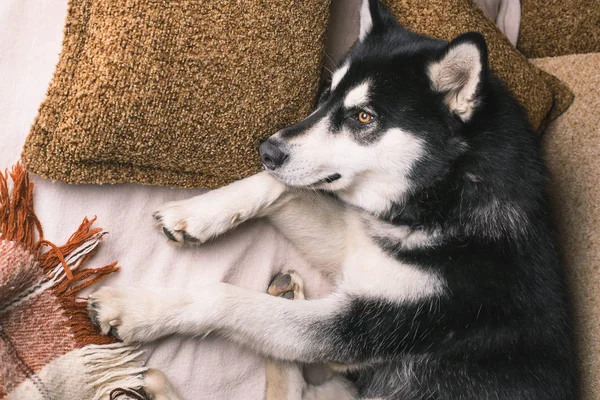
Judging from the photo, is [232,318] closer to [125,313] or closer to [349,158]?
[125,313]

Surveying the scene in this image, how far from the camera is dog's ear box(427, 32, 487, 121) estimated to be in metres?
1.45

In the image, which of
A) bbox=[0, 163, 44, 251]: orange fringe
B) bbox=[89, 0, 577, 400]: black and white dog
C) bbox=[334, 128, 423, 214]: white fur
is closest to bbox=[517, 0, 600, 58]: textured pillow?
bbox=[89, 0, 577, 400]: black and white dog

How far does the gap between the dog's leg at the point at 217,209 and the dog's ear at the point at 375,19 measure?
63 cm

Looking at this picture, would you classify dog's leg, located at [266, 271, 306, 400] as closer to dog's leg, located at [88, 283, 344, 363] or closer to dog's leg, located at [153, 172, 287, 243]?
dog's leg, located at [88, 283, 344, 363]

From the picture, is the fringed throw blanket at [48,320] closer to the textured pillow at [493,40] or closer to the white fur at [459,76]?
the white fur at [459,76]

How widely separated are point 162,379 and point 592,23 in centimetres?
238

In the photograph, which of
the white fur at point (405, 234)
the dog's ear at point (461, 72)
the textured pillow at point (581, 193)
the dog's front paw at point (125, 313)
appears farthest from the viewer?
the textured pillow at point (581, 193)

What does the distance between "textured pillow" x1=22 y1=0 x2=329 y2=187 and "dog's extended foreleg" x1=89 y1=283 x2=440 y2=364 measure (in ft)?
1.34

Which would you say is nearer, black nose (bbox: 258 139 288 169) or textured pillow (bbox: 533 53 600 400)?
black nose (bbox: 258 139 288 169)

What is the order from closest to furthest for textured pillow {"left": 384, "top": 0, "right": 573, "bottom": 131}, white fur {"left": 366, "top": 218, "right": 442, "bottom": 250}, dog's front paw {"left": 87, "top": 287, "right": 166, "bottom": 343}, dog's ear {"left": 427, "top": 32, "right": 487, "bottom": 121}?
dog's ear {"left": 427, "top": 32, "right": 487, "bottom": 121} → dog's front paw {"left": 87, "top": 287, "right": 166, "bottom": 343} → white fur {"left": 366, "top": 218, "right": 442, "bottom": 250} → textured pillow {"left": 384, "top": 0, "right": 573, "bottom": 131}

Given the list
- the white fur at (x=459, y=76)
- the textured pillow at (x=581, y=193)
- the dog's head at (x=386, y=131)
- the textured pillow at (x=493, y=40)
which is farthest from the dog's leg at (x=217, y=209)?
the textured pillow at (x=581, y=193)

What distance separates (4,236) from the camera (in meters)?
1.50

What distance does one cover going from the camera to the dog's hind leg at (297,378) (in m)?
1.82

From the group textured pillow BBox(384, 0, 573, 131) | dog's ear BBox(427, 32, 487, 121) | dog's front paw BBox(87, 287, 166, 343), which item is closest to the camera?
dog's ear BBox(427, 32, 487, 121)
